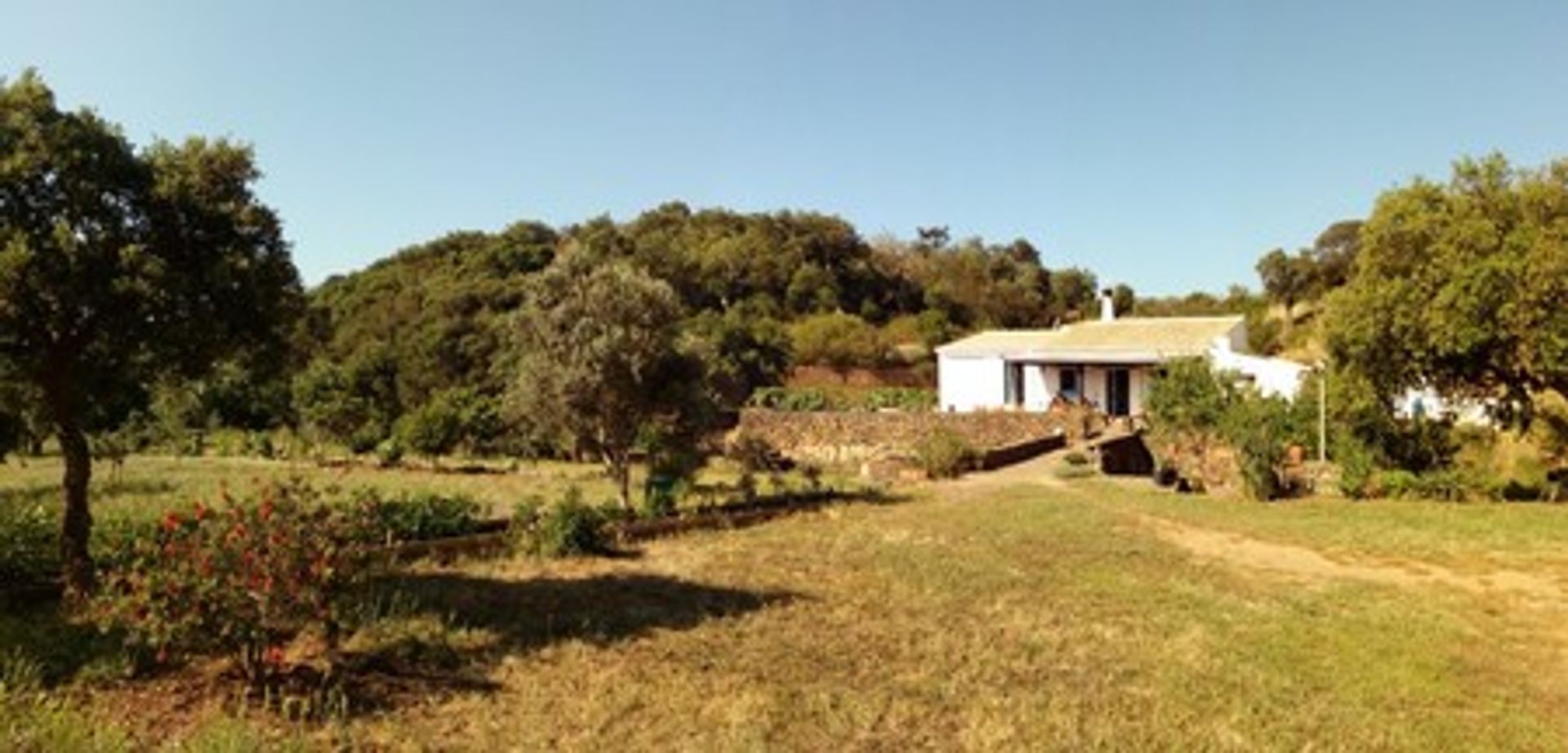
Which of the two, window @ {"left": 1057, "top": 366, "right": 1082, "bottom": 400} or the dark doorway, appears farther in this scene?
window @ {"left": 1057, "top": 366, "right": 1082, "bottom": 400}

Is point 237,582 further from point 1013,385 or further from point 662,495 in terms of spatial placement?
point 1013,385

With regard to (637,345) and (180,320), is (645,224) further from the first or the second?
(180,320)

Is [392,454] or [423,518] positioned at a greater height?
[423,518]

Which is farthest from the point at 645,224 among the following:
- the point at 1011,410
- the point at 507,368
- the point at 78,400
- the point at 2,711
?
the point at 2,711

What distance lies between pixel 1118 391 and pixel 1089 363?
210 centimetres

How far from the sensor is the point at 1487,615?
13.1 metres

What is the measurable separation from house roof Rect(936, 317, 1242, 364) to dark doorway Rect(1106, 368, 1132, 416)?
1.47m

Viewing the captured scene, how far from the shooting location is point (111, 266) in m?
10.7

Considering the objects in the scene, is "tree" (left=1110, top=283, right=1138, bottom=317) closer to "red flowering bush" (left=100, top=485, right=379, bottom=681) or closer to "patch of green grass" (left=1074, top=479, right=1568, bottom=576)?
"patch of green grass" (left=1074, top=479, right=1568, bottom=576)

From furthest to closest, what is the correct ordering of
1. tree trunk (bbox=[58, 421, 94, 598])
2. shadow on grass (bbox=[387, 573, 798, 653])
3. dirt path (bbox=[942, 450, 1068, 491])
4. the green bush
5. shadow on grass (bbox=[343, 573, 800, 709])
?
dirt path (bbox=[942, 450, 1068, 491]) < the green bush < shadow on grass (bbox=[387, 573, 798, 653]) < tree trunk (bbox=[58, 421, 94, 598]) < shadow on grass (bbox=[343, 573, 800, 709])

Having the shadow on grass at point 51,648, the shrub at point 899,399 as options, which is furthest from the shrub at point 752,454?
the shadow on grass at point 51,648

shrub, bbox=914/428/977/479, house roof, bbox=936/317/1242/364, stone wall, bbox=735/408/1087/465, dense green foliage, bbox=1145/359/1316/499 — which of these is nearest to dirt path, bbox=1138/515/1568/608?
dense green foliage, bbox=1145/359/1316/499

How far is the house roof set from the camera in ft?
125

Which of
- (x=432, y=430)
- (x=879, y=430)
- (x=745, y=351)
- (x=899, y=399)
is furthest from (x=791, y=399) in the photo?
(x=432, y=430)
